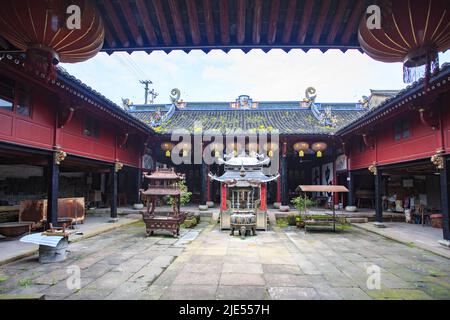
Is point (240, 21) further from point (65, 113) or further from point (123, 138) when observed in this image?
point (123, 138)

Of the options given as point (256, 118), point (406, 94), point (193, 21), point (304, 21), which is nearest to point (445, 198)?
point (406, 94)

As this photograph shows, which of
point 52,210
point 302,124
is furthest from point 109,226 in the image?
point 302,124

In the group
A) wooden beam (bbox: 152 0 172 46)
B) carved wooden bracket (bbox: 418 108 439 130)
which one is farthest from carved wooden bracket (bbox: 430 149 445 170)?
wooden beam (bbox: 152 0 172 46)

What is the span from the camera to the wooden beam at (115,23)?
8.76 ft

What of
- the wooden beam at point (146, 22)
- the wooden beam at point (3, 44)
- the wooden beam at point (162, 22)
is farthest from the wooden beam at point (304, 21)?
the wooden beam at point (3, 44)

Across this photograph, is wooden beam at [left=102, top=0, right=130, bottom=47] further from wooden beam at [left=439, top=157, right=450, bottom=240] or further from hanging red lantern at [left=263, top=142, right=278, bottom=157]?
hanging red lantern at [left=263, top=142, right=278, bottom=157]

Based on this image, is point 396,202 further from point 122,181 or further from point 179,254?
point 122,181

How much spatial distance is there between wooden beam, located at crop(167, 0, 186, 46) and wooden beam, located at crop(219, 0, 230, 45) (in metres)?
0.43

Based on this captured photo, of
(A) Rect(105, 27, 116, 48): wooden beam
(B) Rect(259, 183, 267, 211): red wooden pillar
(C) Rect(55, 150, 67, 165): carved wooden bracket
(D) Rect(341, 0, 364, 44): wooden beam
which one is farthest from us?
(B) Rect(259, 183, 267, 211): red wooden pillar

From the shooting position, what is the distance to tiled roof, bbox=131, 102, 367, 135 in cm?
1811

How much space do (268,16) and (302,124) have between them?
16.9 meters

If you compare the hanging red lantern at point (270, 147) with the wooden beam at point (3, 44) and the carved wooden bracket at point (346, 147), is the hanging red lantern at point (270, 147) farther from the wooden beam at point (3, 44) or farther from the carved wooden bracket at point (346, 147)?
the wooden beam at point (3, 44)

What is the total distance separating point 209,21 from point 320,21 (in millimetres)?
1151

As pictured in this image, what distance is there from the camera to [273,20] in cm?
287
